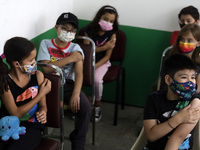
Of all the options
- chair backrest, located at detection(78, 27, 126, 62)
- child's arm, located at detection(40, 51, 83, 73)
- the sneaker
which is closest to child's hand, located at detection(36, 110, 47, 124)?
child's arm, located at detection(40, 51, 83, 73)

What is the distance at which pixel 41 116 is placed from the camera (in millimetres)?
1777

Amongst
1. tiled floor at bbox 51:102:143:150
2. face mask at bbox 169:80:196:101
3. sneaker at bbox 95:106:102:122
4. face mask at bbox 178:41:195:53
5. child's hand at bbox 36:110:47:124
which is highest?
face mask at bbox 178:41:195:53

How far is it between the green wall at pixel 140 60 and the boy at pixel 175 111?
1.56 meters

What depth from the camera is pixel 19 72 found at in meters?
1.80

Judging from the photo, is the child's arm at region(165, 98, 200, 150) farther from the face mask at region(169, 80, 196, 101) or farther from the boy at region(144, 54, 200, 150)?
the face mask at region(169, 80, 196, 101)

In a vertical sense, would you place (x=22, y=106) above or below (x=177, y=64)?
below

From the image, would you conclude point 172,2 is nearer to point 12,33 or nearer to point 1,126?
point 12,33

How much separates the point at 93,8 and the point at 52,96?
5.53 feet

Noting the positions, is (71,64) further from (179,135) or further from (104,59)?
(179,135)

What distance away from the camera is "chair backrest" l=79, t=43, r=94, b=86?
2455mm

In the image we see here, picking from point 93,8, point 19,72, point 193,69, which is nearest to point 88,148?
point 19,72

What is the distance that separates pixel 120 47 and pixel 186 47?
951mm

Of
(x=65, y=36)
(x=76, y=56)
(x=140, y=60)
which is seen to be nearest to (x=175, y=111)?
(x=76, y=56)

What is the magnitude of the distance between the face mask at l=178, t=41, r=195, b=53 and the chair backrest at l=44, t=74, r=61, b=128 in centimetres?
107
